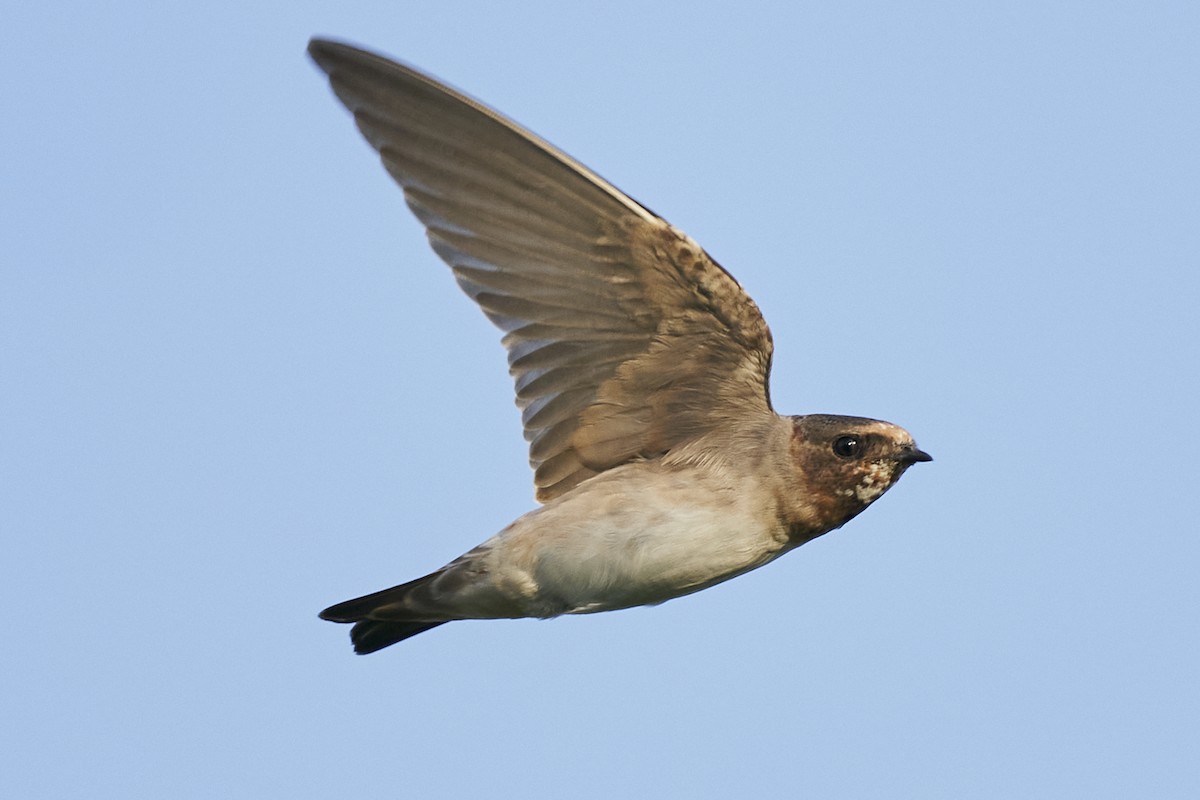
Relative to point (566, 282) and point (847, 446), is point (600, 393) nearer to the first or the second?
point (566, 282)

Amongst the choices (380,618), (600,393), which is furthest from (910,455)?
(380,618)

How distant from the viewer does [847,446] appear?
30.3ft

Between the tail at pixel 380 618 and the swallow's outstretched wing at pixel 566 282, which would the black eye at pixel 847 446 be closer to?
the swallow's outstretched wing at pixel 566 282

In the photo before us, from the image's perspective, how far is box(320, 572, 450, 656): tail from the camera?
927 centimetres

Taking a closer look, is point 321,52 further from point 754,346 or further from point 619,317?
point 754,346

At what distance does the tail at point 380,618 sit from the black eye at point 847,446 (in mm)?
2062

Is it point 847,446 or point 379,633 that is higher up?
point 847,446

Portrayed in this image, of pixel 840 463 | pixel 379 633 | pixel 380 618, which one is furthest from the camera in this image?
pixel 379 633

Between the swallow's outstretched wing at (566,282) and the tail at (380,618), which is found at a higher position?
the swallow's outstretched wing at (566,282)

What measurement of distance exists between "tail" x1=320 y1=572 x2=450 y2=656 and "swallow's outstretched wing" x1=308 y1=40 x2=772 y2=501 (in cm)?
90

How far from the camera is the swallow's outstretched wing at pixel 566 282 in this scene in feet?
29.0

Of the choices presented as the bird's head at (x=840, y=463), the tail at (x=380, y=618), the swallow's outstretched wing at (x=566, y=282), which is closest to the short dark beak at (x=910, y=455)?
the bird's head at (x=840, y=463)

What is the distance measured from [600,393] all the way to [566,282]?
0.62 meters

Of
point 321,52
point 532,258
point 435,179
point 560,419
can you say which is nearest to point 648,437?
point 560,419
